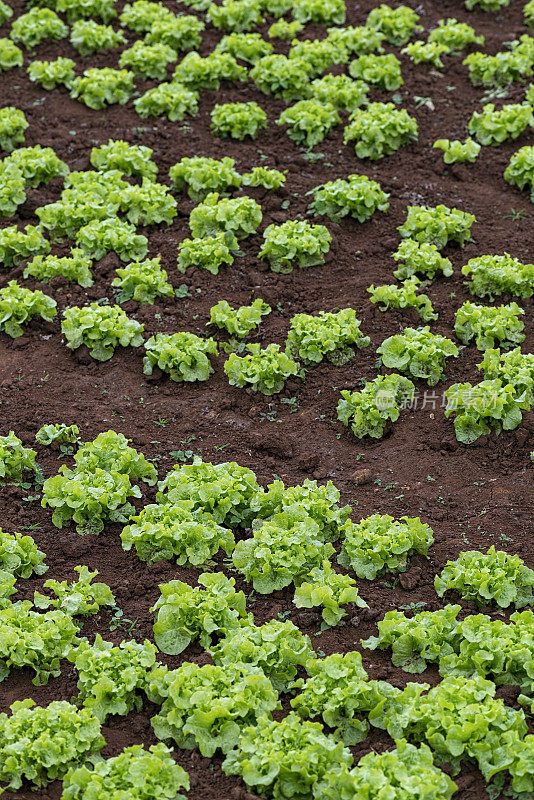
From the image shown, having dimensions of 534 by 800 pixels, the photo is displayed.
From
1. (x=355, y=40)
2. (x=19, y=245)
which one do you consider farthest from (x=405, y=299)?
(x=355, y=40)

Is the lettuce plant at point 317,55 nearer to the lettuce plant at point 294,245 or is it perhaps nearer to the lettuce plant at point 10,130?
the lettuce plant at point 294,245

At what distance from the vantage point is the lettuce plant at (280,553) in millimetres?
6957

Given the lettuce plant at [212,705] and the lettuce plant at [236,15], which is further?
the lettuce plant at [236,15]

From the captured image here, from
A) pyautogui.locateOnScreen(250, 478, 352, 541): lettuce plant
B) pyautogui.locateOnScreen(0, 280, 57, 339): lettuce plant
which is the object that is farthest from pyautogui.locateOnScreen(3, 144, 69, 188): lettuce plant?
pyautogui.locateOnScreen(250, 478, 352, 541): lettuce plant

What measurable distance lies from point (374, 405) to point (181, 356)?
1.73m

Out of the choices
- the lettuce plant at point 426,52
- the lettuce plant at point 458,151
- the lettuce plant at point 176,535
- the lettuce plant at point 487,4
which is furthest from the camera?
the lettuce plant at point 487,4

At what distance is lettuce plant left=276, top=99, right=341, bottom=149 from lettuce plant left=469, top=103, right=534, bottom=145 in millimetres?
1599

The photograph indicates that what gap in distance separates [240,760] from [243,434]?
3.09 meters

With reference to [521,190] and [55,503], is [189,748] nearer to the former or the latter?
[55,503]

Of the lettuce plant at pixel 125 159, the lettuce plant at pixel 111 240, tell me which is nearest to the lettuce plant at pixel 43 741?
the lettuce plant at pixel 111 240

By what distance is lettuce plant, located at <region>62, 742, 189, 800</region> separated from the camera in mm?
5523

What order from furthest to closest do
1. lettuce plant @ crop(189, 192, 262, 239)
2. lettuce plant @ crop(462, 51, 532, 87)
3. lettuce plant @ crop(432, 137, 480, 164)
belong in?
lettuce plant @ crop(462, 51, 532, 87) < lettuce plant @ crop(432, 137, 480, 164) < lettuce plant @ crop(189, 192, 262, 239)

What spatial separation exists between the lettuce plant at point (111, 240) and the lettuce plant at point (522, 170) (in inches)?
157

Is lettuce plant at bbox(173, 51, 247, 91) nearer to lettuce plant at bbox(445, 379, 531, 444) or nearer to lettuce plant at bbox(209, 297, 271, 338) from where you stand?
lettuce plant at bbox(209, 297, 271, 338)
